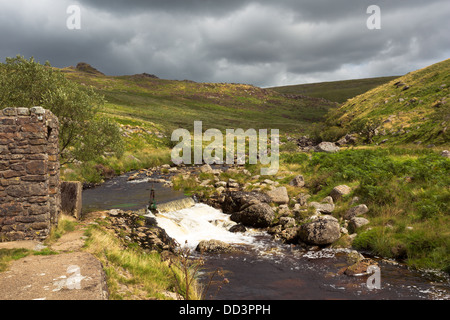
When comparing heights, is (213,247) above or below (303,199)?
below

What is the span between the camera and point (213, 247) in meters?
14.6

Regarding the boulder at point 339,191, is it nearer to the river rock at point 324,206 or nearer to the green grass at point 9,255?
the river rock at point 324,206

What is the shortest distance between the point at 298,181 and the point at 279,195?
10.6 feet

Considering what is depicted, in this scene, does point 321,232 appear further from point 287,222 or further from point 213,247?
point 213,247

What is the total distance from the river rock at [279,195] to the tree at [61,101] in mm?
12288

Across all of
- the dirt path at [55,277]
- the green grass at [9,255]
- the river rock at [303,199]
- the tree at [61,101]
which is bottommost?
the dirt path at [55,277]

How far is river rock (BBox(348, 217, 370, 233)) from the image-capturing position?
1465 cm

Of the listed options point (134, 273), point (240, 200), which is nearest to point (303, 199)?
point (240, 200)

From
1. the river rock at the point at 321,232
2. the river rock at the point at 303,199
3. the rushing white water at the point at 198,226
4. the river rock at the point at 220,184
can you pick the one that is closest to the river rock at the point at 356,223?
the river rock at the point at 321,232

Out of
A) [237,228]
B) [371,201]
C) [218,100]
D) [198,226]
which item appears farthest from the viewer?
[218,100]

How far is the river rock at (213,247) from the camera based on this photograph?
14516 mm

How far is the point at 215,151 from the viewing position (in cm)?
4684

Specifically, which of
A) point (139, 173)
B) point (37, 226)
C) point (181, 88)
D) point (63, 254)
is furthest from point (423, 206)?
point (181, 88)
